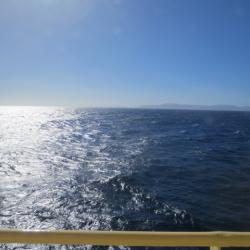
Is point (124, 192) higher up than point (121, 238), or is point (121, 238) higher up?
point (121, 238)

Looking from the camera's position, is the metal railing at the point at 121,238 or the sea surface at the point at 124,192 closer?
the metal railing at the point at 121,238

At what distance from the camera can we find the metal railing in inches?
82.4

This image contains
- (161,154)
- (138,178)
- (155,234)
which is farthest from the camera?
(161,154)

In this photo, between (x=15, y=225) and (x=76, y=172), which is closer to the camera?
(x=15, y=225)

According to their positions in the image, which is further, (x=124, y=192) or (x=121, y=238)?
(x=124, y=192)

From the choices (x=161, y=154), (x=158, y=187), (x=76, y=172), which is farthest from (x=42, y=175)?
(x=161, y=154)

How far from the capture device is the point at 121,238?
2107 millimetres

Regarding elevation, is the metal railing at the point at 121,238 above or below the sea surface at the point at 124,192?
above

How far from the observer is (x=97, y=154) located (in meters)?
32.3

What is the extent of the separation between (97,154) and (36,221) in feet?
61.7

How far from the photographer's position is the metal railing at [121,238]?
2094mm

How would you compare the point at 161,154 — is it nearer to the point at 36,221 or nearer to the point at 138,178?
the point at 138,178

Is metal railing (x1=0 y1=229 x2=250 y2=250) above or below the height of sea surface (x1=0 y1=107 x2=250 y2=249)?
above

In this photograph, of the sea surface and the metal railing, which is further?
the sea surface
